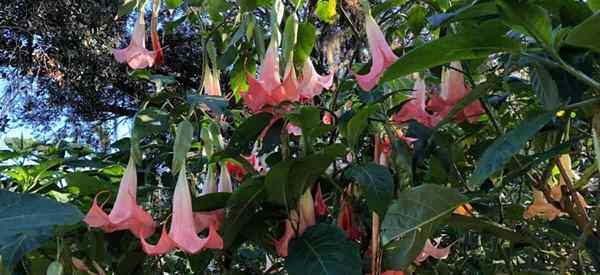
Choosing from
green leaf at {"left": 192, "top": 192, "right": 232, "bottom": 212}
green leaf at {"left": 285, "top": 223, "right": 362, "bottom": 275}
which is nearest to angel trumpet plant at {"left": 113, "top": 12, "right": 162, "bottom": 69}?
green leaf at {"left": 192, "top": 192, "right": 232, "bottom": 212}

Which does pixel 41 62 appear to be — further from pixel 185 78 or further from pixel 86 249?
pixel 86 249

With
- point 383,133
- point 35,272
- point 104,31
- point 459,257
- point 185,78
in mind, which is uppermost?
point 104,31

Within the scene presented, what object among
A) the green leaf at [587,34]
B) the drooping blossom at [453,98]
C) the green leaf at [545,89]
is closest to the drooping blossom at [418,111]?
the drooping blossom at [453,98]

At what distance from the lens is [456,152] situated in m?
0.88

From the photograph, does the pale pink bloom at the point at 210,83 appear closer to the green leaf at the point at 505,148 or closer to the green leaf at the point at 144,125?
the green leaf at the point at 144,125

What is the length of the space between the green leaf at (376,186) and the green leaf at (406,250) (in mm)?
43

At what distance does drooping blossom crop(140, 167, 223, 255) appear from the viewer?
0.69 metres

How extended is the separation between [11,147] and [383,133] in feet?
2.50

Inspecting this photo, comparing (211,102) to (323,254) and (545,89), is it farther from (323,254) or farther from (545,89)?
(545,89)

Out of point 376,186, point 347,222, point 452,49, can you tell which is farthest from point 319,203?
point 452,49

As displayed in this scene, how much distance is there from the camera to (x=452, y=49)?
46 centimetres

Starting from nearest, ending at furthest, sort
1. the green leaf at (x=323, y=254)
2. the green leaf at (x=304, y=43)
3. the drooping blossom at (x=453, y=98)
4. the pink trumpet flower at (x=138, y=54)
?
1. the green leaf at (x=323, y=254)
2. the drooping blossom at (x=453, y=98)
3. the green leaf at (x=304, y=43)
4. the pink trumpet flower at (x=138, y=54)

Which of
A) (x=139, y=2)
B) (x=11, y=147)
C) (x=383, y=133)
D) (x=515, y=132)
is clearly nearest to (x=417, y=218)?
(x=515, y=132)

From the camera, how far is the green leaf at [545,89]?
0.53m
